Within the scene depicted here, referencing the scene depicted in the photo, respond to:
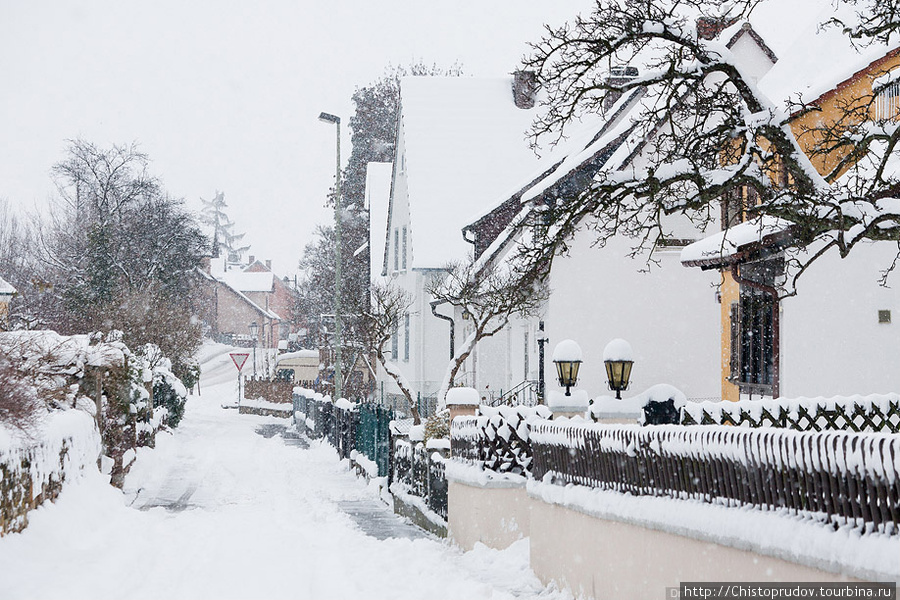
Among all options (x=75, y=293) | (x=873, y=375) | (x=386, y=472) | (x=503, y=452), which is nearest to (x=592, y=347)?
(x=386, y=472)

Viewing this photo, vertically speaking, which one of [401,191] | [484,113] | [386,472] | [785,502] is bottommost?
[386,472]

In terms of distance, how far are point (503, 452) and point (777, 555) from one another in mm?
6548

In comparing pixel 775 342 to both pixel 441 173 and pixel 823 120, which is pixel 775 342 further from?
pixel 441 173

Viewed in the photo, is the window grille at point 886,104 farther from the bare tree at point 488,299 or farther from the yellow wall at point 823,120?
the bare tree at point 488,299

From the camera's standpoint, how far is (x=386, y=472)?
19281 mm

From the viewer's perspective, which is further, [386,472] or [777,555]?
[386,472]

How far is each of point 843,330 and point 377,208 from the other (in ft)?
109

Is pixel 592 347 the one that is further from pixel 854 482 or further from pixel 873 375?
pixel 854 482

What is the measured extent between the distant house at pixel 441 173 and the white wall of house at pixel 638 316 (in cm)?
906

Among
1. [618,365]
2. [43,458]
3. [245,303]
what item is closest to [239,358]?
[43,458]

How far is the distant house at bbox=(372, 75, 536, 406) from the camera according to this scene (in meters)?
35.6

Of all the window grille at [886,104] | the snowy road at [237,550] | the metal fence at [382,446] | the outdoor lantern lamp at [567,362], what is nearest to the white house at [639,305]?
the metal fence at [382,446]

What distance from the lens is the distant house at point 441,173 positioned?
3556cm

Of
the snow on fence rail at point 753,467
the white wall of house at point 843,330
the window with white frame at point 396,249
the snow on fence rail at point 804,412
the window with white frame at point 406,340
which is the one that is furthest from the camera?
the window with white frame at point 396,249
